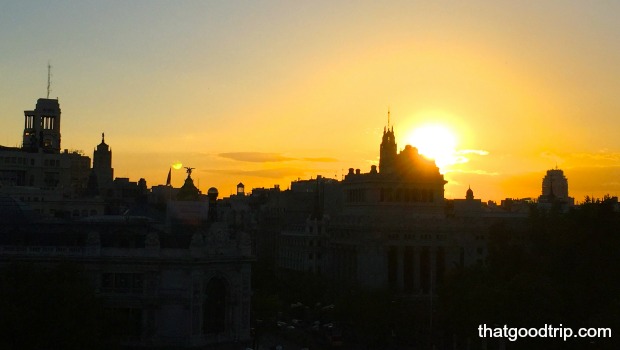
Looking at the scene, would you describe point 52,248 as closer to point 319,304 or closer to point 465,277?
point 465,277

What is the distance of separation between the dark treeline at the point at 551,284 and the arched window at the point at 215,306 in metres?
20.4

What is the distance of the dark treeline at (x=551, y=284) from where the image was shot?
7650cm

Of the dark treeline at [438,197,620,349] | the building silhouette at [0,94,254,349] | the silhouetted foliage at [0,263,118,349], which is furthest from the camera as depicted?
the building silhouette at [0,94,254,349]

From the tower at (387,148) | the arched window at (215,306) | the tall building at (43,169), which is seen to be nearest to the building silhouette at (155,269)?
the arched window at (215,306)

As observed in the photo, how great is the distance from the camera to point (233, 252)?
82.2 meters

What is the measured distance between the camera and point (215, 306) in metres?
80.6

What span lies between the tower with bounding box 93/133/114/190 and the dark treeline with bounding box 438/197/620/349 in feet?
345

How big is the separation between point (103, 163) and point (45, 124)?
1993 cm

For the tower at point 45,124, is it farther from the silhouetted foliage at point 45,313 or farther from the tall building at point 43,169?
the silhouetted foliage at point 45,313

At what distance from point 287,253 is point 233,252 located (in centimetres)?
8893

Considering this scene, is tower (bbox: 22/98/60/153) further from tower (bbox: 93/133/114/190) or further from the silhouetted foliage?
the silhouetted foliage

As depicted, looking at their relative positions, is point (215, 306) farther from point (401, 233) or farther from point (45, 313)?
point (401, 233)

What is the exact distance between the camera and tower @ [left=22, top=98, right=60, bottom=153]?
6869 inches

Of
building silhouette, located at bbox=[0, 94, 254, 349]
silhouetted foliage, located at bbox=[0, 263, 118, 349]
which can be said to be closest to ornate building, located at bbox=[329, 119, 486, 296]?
building silhouette, located at bbox=[0, 94, 254, 349]
